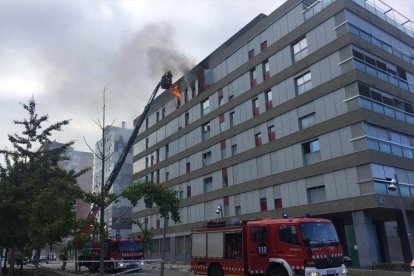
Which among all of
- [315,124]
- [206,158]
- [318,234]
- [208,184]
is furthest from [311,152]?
[318,234]

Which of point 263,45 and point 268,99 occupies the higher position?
point 263,45

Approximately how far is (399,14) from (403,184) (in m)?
15.9

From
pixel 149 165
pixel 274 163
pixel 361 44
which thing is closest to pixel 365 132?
pixel 361 44

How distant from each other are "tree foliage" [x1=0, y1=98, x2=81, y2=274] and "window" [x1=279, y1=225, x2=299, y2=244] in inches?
308

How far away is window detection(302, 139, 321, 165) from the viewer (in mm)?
31319

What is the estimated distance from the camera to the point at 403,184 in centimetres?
2938

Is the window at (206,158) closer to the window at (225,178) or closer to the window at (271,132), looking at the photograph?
the window at (225,178)

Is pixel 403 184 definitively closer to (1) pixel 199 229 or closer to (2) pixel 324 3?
(2) pixel 324 3

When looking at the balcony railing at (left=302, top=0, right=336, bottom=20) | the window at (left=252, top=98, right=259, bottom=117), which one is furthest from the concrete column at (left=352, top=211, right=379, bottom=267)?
the balcony railing at (left=302, top=0, right=336, bottom=20)

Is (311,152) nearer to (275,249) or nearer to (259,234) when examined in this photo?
(259,234)

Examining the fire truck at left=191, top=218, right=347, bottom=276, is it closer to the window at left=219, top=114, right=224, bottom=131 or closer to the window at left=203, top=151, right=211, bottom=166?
the window at left=219, top=114, right=224, bottom=131

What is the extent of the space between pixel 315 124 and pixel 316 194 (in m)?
5.35

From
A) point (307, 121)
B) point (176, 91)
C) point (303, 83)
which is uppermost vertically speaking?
point (176, 91)

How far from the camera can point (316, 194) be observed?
3097 centimetres
